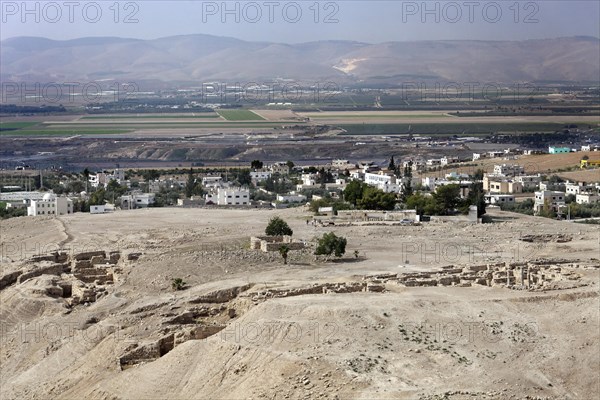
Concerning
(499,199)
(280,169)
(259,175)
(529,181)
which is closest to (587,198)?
(499,199)

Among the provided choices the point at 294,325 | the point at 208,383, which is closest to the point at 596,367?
the point at 294,325

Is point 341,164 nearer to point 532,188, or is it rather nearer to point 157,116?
point 532,188

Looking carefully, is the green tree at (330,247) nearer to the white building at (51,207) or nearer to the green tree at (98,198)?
the white building at (51,207)

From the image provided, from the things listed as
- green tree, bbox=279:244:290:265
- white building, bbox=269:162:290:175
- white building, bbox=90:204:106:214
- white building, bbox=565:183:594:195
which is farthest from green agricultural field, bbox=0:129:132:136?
green tree, bbox=279:244:290:265

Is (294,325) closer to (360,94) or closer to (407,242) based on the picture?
(407,242)

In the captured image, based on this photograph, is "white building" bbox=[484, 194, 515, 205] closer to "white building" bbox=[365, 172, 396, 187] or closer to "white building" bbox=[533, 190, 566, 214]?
"white building" bbox=[533, 190, 566, 214]
